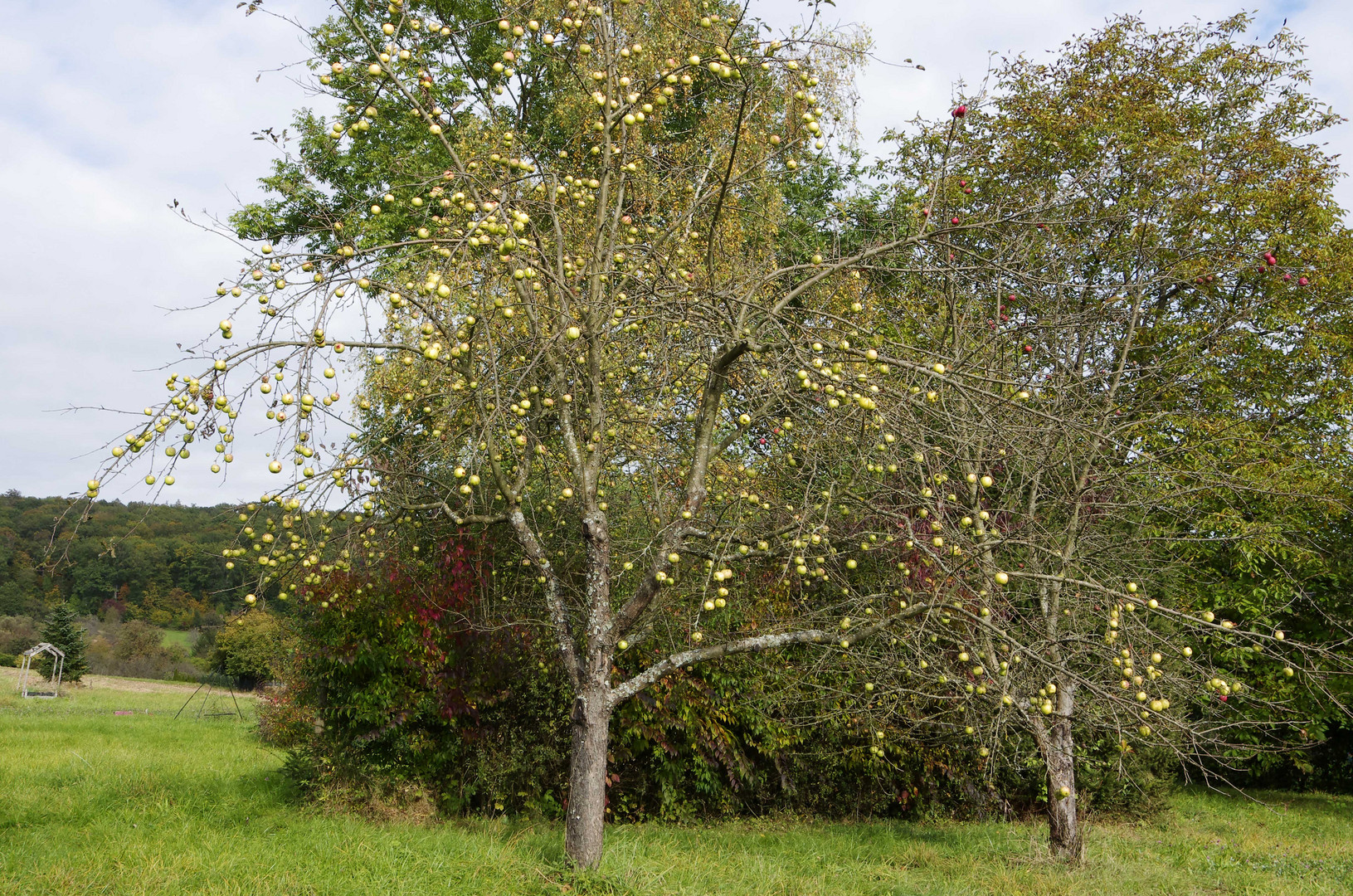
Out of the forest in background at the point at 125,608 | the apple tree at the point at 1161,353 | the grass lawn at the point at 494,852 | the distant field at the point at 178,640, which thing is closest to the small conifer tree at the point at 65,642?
the forest in background at the point at 125,608

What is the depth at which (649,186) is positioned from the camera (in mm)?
8062

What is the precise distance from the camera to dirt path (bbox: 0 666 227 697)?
19.8 m

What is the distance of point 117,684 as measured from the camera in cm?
2222

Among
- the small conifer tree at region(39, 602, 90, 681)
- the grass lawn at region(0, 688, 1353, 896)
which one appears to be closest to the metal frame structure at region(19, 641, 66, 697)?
the small conifer tree at region(39, 602, 90, 681)

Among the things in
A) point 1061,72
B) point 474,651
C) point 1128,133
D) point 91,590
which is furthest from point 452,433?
point 91,590

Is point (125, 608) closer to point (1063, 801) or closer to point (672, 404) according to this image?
point (672, 404)

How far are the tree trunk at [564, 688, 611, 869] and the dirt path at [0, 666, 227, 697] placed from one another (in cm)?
1767

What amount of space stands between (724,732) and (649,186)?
5.07 meters

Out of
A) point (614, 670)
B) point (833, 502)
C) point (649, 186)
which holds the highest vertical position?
point (649, 186)

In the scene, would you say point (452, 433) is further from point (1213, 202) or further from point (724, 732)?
point (1213, 202)

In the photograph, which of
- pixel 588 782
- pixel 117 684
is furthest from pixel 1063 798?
pixel 117 684

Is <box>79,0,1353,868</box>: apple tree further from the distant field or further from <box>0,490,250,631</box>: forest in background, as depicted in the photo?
the distant field

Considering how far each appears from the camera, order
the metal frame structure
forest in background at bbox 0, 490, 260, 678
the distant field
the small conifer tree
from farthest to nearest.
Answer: the distant field < forest in background at bbox 0, 490, 260, 678 < the small conifer tree < the metal frame structure

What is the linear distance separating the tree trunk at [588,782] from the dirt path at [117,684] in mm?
17665
